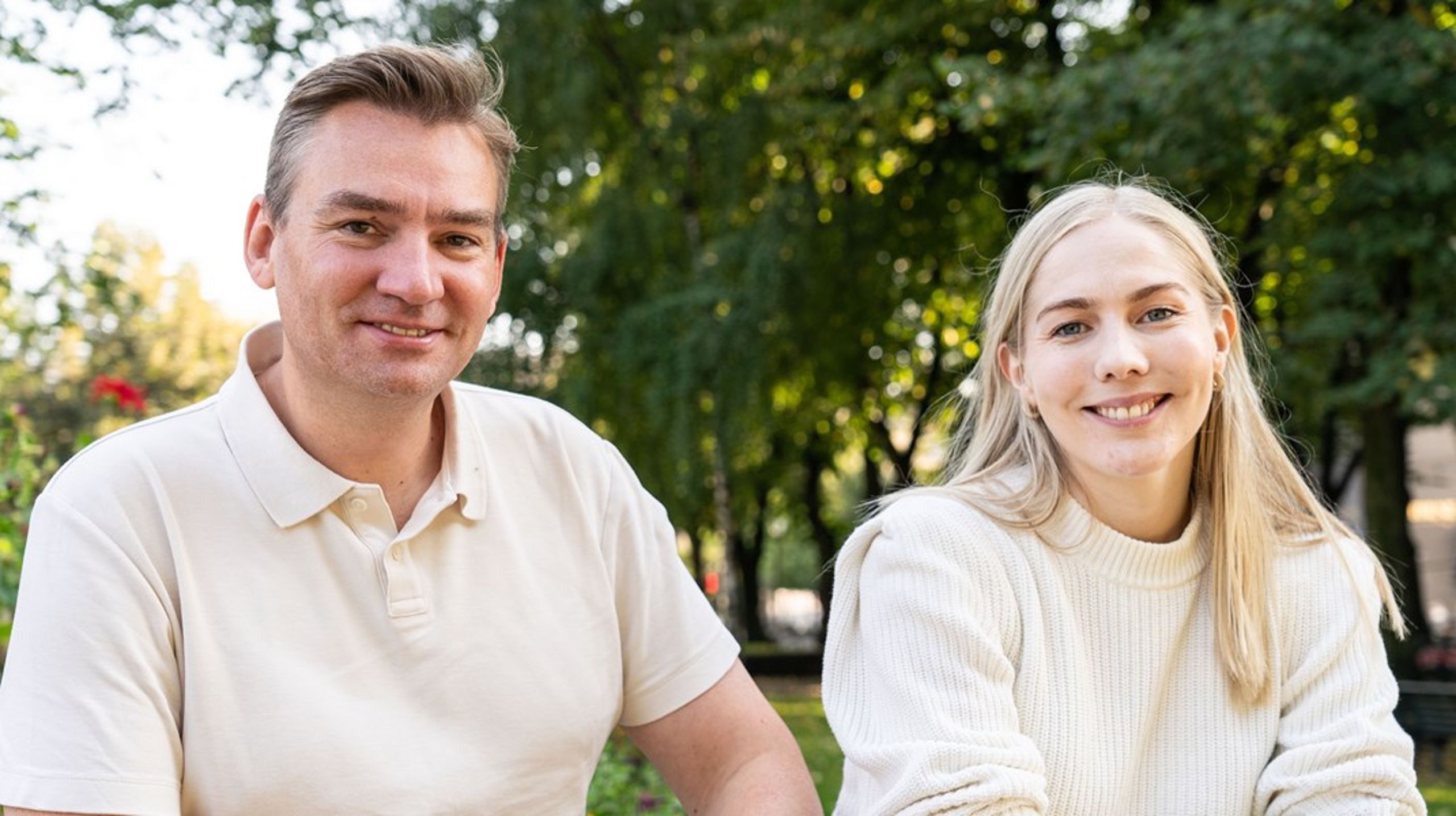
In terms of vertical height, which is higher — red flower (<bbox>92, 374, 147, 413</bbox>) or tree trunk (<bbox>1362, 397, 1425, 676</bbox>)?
red flower (<bbox>92, 374, 147, 413</bbox>)

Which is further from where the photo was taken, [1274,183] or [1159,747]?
[1274,183]

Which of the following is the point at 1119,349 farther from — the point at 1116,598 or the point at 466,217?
the point at 466,217

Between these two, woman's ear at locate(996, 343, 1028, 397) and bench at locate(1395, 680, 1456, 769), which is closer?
woman's ear at locate(996, 343, 1028, 397)

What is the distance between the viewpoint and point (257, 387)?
7.19 feet

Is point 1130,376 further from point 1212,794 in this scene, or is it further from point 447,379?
point 447,379

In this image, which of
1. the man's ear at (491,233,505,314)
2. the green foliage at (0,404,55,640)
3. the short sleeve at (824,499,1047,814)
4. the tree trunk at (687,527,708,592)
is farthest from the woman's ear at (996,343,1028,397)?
the tree trunk at (687,527,708,592)

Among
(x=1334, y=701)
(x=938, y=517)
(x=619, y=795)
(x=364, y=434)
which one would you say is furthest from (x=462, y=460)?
(x=619, y=795)

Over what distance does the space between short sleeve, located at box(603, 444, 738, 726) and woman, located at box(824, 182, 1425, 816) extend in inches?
9.2

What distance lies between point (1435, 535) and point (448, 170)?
111 ft

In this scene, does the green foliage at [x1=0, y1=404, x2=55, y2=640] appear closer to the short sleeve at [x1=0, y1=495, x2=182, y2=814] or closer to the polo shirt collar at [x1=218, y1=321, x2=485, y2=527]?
the polo shirt collar at [x1=218, y1=321, x2=485, y2=527]

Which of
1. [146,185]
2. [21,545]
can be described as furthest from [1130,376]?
[146,185]

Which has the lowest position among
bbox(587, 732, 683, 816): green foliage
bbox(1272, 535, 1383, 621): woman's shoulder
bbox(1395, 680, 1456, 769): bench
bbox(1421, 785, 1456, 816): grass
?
bbox(1395, 680, 1456, 769): bench

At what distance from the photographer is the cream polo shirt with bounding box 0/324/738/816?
1.87 meters

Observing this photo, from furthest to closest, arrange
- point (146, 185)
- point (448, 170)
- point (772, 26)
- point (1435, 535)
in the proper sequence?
point (1435, 535) < point (772, 26) < point (146, 185) < point (448, 170)
